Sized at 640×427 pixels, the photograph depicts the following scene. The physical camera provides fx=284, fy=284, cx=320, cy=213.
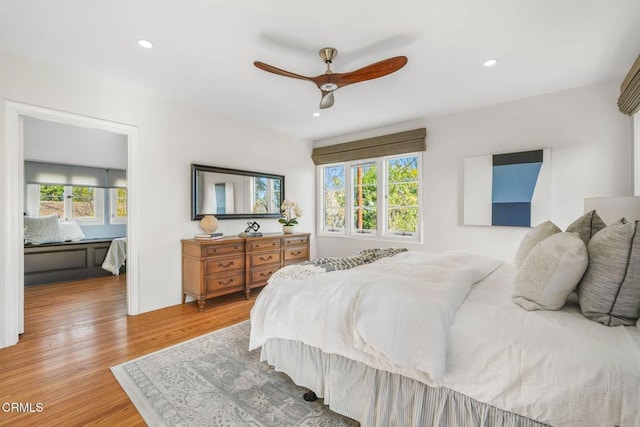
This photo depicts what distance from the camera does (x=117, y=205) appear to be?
615 cm

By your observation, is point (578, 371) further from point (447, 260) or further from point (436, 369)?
point (447, 260)

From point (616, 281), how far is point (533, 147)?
268cm

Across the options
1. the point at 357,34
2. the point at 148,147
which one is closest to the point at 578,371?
the point at 357,34

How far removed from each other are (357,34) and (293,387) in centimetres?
255

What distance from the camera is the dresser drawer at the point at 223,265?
340cm

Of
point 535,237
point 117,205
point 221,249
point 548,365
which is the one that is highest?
point 117,205

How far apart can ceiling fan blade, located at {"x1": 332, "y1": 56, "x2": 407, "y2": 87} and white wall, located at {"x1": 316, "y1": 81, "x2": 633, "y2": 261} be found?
80.9 inches

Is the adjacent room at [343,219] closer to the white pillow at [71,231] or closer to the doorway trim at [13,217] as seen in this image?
the doorway trim at [13,217]

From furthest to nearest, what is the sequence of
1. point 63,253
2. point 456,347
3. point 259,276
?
point 63,253, point 259,276, point 456,347

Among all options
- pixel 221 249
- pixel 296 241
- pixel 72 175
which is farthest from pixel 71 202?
pixel 296 241

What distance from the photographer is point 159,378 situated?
1.97 metres

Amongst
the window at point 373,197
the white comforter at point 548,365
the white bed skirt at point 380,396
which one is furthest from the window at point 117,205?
the white comforter at point 548,365

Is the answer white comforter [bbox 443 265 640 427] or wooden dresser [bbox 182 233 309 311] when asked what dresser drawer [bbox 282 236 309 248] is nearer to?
wooden dresser [bbox 182 233 309 311]

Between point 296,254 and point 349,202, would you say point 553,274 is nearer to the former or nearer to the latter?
point 296,254
